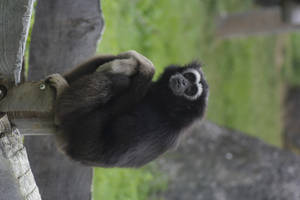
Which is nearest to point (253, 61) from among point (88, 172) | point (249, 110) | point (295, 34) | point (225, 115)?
point (249, 110)

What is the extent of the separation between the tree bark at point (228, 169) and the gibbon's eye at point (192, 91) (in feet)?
7.83

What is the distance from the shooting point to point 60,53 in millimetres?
2648

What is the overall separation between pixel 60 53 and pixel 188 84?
Result: 112cm

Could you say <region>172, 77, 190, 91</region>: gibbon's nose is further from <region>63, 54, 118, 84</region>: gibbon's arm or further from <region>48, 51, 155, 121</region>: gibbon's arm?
<region>63, 54, 118, 84</region>: gibbon's arm

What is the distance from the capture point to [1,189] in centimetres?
170

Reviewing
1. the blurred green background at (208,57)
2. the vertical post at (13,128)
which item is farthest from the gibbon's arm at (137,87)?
the blurred green background at (208,57)

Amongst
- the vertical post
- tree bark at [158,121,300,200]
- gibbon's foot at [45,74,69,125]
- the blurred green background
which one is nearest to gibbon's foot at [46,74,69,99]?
gibbon's foot at [45,74,69,125]

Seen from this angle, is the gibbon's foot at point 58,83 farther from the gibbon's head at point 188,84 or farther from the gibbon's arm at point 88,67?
the gibbon's head at point 188,84

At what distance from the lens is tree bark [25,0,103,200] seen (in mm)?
2584

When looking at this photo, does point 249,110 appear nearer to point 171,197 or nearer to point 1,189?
point 171,197

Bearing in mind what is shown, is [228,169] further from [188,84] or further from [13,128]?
[13,128]

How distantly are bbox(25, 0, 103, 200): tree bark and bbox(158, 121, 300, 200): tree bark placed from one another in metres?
1.92

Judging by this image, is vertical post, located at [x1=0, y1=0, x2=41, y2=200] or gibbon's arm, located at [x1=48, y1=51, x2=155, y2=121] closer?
vertical post, located at [x1=0, y1=0, x2=41, y2=200]

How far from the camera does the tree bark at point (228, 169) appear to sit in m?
3.97
